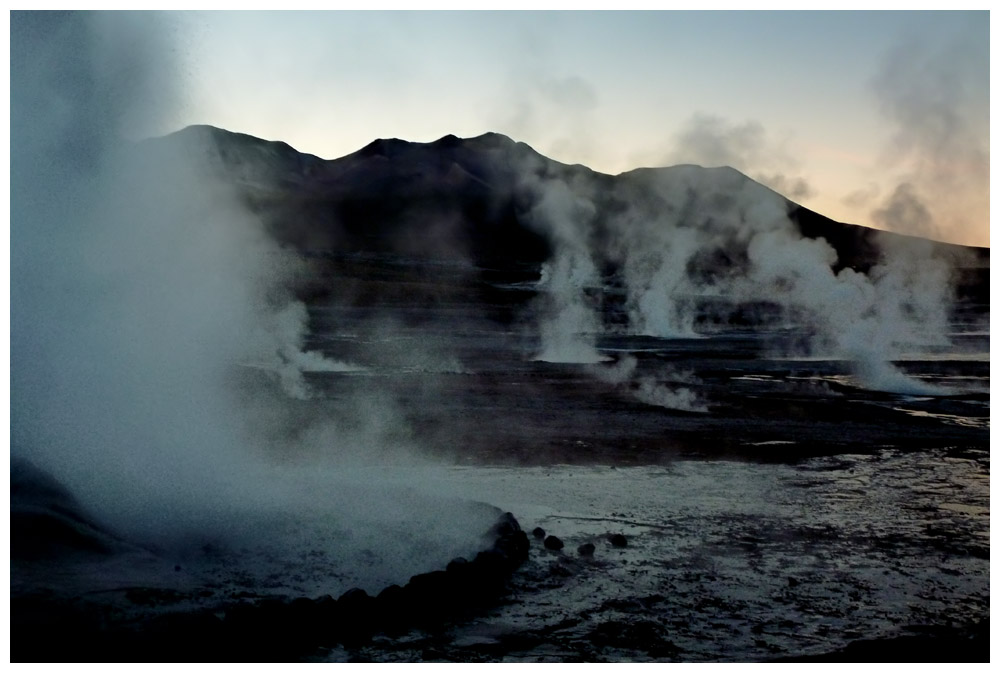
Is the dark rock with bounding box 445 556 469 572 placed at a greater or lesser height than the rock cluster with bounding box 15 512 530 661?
greater

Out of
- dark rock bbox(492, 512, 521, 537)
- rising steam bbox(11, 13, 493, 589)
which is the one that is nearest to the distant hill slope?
rising steam bbox(11, 13, 493, 589)

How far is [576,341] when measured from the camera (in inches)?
672

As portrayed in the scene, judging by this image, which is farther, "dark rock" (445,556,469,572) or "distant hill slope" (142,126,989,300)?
"distant hill slope" (142,126,989,300)

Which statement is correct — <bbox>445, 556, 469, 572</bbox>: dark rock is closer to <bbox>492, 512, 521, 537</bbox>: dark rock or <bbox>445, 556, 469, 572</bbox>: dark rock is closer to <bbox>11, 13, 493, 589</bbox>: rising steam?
<bbox>11, 13, 493, 589</bbox>: rising steam

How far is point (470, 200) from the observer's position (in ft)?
78.4

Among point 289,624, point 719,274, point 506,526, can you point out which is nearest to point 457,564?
point 506,526

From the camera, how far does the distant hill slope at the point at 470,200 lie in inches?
452

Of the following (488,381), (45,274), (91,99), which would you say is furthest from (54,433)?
(488,381)

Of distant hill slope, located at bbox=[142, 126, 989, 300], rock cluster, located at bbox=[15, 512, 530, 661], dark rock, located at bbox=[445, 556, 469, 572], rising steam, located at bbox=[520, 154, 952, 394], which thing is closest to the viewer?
rock cluster, located at bbox=[15, 512, 530, 661]

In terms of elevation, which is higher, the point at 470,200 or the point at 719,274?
the point at 470,200

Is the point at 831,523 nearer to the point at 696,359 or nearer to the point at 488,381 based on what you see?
the point at 488,381

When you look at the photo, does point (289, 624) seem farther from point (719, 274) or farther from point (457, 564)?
point (719, 274)

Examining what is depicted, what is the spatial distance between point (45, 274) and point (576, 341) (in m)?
11.7

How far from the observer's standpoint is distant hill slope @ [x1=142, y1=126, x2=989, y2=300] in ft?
37.6
